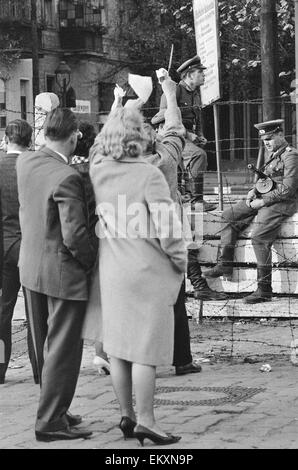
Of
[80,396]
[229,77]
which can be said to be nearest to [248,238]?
[80,396]

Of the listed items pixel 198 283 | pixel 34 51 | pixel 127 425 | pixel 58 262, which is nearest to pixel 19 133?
pixel 58 262

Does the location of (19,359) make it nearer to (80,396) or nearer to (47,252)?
(80,396)

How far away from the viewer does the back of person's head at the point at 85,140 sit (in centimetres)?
895

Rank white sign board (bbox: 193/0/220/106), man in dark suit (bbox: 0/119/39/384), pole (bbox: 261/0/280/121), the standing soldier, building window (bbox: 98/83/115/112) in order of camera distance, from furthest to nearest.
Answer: building window (bbox: 98/83/115/112) < pole (bbox: 261/0/280/121) < white sign board (bbox: 193/0/220/106) < the standing soldier < man in dark suit (bbox: 0/119/39/384)

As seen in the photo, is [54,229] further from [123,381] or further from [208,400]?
[208,400]

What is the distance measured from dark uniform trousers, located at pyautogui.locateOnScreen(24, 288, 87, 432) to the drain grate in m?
1.21

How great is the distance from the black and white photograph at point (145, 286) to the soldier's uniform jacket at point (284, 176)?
0.06ft

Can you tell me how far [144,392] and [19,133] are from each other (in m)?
3.06

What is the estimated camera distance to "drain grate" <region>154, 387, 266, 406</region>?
8.52 metres

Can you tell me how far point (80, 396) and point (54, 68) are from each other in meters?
39.4

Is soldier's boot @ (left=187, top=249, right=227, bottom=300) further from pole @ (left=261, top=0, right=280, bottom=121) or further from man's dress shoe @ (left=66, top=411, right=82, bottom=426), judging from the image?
pole @ (left=261, top=0, right=280, bottom=121)

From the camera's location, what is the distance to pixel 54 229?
294 inches

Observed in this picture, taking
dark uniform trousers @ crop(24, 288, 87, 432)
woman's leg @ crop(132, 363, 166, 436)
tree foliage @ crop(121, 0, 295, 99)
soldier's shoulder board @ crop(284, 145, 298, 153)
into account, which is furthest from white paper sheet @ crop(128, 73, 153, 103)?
tree foliage @ crop(121, 0, 295, 99)

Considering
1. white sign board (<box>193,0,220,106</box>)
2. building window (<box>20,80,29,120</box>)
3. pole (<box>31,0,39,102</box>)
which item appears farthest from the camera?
building window (<box>20,80,29,120</box>)
